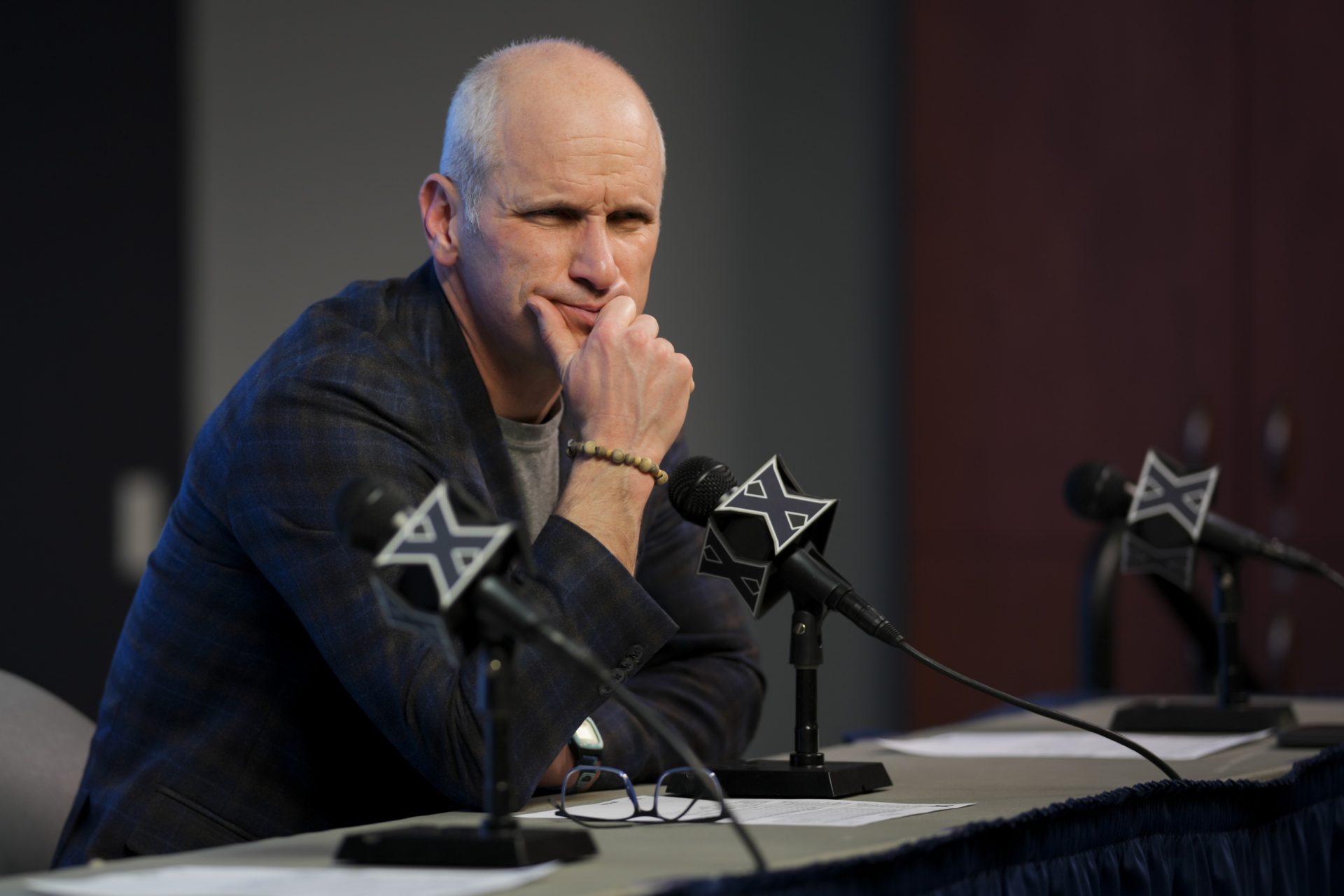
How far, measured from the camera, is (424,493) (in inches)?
56.0

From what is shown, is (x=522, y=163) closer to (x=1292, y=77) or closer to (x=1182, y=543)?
(x=1182, y=543)

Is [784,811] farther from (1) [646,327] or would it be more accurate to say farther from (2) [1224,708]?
(2) [1224,708]

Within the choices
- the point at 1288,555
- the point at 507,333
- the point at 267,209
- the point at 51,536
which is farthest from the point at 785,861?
the point at 267,209

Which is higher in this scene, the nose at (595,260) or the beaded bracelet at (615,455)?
the nose at (595,260)

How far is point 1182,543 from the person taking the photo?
189 cm

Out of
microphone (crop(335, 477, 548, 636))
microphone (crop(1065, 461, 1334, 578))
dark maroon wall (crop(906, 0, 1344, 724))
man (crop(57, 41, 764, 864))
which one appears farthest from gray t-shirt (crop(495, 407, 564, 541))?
dark maroon wall (crop(906, 0, 1344, 724))

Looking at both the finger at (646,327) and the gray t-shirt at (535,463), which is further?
the gray t-shirt at (535,463)

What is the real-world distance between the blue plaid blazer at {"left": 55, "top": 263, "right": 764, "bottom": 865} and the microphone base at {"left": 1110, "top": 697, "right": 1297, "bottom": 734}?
1.84ft

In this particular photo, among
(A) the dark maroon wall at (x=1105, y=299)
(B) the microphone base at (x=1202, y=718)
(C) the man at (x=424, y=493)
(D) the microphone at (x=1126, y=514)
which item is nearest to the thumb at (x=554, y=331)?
(C) the man at (x=424, y=493)

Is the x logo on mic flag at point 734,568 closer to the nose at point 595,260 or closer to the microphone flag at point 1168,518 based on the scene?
the nose at point 595,260

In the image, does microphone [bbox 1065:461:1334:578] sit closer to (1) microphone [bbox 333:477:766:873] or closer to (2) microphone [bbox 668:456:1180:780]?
(2) microphone [bbox 668:456:1180:780]

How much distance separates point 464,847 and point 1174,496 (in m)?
1.23

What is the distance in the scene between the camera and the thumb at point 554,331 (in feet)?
5.11

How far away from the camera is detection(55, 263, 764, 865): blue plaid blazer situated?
129 cm
